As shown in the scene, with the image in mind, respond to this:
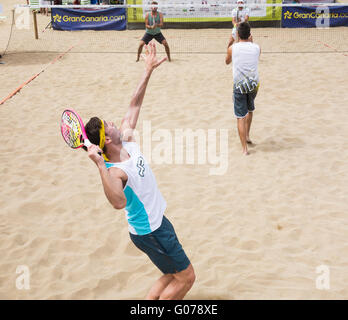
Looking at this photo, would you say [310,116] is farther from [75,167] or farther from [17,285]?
[17,285]

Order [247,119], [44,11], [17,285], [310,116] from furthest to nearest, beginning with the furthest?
[44,11], [310,116], [247,119], [17,285]

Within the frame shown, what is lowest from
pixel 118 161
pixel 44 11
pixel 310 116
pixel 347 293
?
pixel 347 293

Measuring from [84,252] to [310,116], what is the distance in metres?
5.36

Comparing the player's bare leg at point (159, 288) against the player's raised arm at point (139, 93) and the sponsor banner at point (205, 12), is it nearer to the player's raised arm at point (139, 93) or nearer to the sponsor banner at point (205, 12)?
the player's raised arm at point (139, 93)

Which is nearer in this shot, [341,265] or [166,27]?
[341,265]

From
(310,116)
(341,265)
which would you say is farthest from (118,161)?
(310,116)

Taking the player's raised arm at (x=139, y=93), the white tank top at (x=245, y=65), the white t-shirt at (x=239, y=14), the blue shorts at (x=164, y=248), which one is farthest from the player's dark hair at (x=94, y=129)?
the white t-shirt at (x=239, y=14)

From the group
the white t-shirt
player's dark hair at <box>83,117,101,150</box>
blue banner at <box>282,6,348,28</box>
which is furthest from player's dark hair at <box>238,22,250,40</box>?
blue banner at <box>282,6,348,28</box>

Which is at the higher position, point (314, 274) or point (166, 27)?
point (166, 27)

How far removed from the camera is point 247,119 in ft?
21.8

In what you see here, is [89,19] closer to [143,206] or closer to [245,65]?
[245,65]

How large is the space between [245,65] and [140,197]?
3905 mm

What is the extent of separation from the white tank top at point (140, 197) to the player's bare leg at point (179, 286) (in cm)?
42

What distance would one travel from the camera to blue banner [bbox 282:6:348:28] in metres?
17.9
